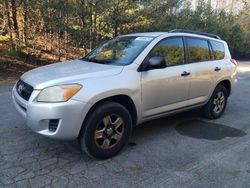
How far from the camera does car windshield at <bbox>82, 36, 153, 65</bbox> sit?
14.8 ft

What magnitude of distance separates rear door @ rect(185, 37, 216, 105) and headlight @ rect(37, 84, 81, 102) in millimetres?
2275

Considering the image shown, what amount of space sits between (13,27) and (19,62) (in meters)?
1.24

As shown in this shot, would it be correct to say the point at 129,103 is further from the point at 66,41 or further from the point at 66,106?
the point at 66,41

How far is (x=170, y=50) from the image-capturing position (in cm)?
490

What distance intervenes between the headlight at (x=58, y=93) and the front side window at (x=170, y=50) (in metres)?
1.43

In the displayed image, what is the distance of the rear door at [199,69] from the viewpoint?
17.0ft

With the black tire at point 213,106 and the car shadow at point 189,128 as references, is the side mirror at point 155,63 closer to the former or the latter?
the car shadow at point 189,128

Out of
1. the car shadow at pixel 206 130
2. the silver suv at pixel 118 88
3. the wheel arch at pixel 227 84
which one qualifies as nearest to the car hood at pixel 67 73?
the silver suv at pixel 118 88

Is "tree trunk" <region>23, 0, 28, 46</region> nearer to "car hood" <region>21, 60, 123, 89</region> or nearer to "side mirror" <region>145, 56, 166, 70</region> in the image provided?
"car hood" <region>21, 60, 123, 89</region>

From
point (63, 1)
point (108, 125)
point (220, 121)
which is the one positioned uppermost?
point (63, 1)

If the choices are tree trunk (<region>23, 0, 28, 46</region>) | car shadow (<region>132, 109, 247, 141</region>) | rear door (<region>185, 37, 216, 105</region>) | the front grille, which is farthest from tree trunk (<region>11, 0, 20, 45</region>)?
rear door (<region>185, 37, 216, 105</region>)

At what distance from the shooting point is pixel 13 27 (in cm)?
1070

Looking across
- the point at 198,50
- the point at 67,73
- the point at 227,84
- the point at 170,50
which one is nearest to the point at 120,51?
the point at 170,50

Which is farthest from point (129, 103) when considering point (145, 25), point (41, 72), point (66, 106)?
point (145, 25)
